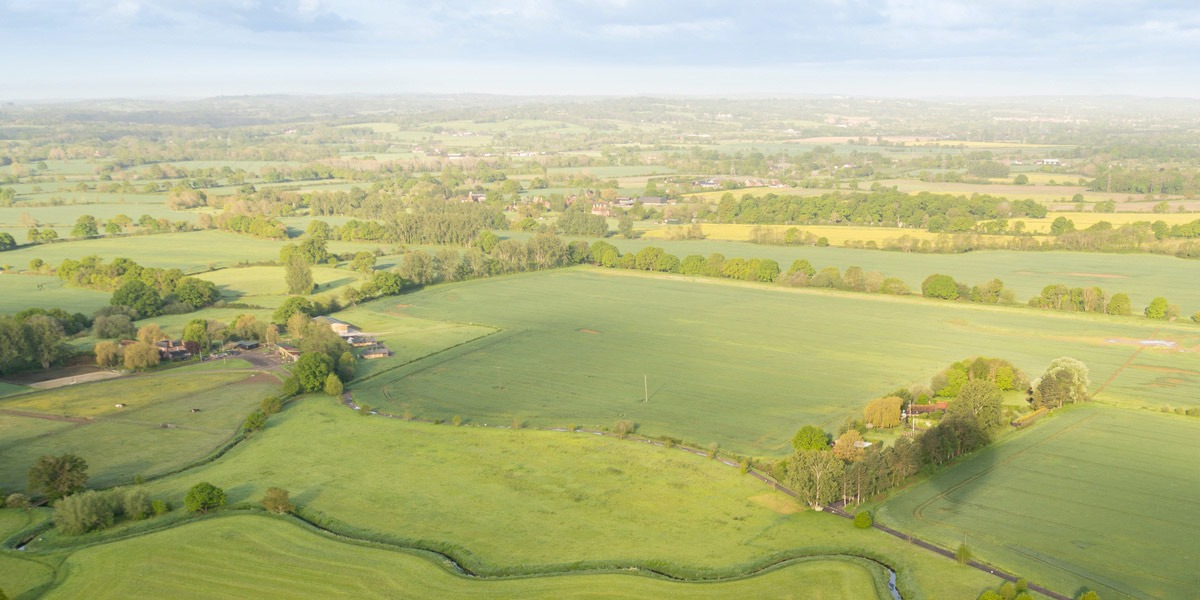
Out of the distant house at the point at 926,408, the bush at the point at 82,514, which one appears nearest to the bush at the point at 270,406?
the bush at the point at 82,514

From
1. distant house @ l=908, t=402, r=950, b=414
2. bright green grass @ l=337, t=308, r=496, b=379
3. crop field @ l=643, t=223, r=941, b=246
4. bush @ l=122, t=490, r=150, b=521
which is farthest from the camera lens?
crop field @ l=643, t=223, r=941, b=246

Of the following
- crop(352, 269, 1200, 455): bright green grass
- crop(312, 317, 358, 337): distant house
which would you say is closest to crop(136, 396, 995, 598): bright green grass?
crop(352, 269, 1200, 455): bright green grass

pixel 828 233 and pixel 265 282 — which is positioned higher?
pixel 828 233

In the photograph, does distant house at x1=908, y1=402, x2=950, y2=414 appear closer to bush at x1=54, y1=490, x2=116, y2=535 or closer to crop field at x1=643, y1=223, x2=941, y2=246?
bush at x1=54, y1=490, x2=116, y2=535

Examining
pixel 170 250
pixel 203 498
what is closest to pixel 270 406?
pixel 203 498

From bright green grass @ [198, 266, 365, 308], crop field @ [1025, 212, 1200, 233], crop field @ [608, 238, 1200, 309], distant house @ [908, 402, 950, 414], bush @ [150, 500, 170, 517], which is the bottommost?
bush @ [150, 500, 170, 517]

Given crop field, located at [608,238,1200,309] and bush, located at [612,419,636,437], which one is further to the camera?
crop field, located at [608,238,1200,309]

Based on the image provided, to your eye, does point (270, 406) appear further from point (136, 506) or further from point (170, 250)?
point (170, 250)
